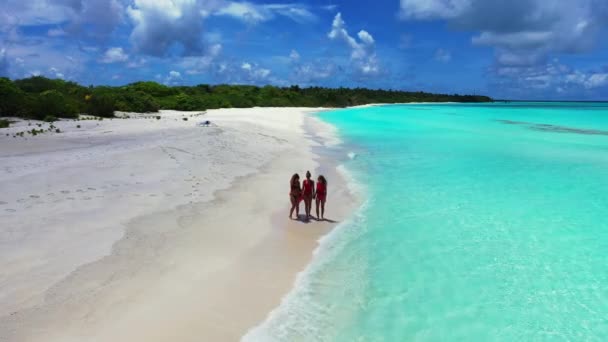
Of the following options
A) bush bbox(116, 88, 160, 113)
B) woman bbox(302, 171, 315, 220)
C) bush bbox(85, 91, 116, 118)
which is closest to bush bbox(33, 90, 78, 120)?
bush bbox(85, 91, 116, 118)

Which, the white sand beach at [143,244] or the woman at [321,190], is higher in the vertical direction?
the woman at [321,190]

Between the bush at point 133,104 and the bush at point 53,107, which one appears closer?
the bush at point 53,107

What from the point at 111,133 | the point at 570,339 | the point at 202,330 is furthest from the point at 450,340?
the point at 111,133

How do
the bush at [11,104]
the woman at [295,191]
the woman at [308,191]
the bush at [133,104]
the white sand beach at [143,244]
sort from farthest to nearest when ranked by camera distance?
the bush at [133,104] → the bush at [11,104] → the woman at [308,191] → the woman at [295,191] → the white sand beach at [143,244]

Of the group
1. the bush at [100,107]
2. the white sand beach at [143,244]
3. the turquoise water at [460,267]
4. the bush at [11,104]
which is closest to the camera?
the white sand beach at [143,244]

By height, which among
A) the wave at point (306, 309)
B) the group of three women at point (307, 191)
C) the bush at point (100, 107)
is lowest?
the wave at point (306, 309)

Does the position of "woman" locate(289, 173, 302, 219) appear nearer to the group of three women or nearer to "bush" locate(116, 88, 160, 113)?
the group of three women

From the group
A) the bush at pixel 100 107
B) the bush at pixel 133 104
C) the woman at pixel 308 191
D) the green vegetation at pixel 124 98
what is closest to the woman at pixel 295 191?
the woman at pixel 308 191

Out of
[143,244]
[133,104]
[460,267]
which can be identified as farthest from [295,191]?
[133,104]

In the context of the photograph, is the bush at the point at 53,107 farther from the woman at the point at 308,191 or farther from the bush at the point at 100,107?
the woman at the point at 308,191
